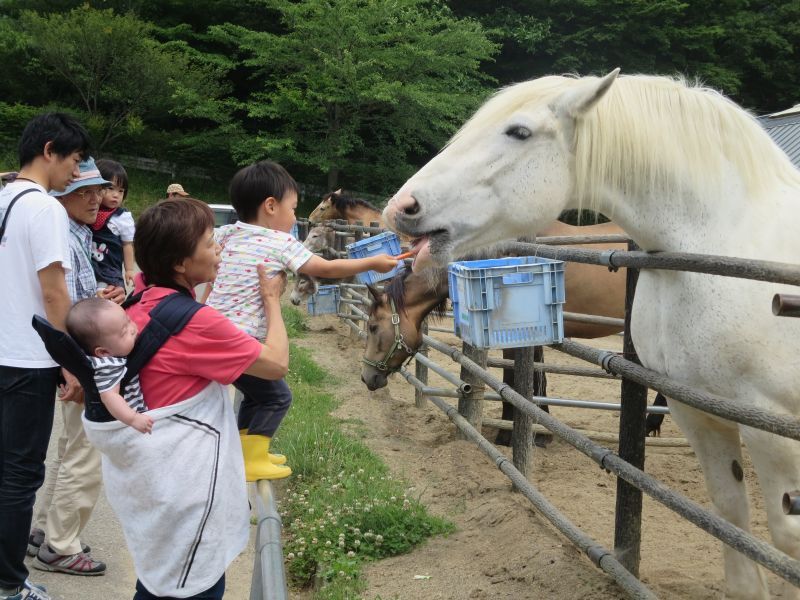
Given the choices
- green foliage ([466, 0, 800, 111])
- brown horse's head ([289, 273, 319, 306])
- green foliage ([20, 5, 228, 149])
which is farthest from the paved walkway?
green foliage ([466, 0, 800, 111])

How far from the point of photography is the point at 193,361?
183cm

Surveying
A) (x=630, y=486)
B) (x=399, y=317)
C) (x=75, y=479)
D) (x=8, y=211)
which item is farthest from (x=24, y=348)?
(x=399, y=317)

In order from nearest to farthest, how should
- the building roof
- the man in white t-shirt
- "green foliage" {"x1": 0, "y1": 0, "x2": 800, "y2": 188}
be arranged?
the man in white t-shirt < the building roof < "green foliage" {"x1": 0, "y1": 0, "x2": 800, "y2": 188}

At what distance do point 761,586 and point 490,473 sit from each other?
190 centimetres

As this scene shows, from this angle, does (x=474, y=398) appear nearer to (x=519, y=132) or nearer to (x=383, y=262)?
(x=383, y=262)

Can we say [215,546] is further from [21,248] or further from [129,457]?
[21,248]

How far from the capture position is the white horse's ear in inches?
83.0

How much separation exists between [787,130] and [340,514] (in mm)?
10910

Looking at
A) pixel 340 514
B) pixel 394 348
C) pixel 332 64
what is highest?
pixel 332 64

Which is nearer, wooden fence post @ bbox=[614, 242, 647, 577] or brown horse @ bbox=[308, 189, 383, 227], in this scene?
wooden fence post @ bbox=[614, 242, 647, 577]

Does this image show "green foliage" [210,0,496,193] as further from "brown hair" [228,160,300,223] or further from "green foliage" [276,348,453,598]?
"brown hair" [228,160,300,223]

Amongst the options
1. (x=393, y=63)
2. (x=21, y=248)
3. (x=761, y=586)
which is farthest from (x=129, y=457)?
(x=393, y=63)

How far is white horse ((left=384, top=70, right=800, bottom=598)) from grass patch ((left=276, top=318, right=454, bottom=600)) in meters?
1.50

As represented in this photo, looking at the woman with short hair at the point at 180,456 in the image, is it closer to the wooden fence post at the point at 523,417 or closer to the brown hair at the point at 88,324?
the brown hair at the point at 88,324
